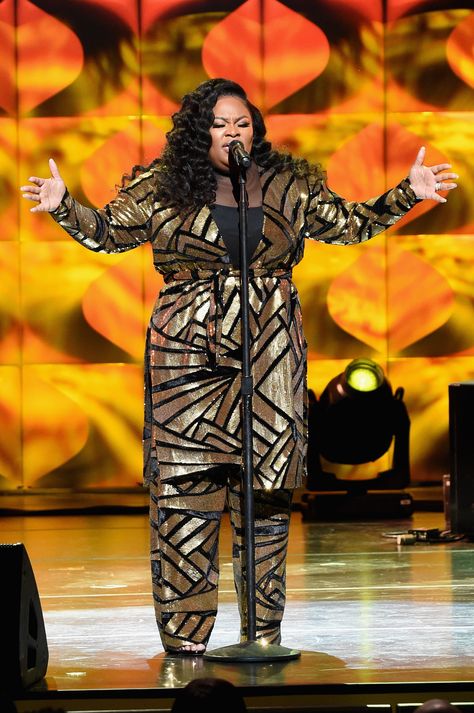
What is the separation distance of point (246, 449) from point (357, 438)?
4.43 metres

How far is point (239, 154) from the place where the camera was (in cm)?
324

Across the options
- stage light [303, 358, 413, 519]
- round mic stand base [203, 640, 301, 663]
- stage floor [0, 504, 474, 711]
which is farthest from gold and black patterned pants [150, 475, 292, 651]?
stage light [303, 358, 413, 519]

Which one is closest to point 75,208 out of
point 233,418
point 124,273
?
point 233,418

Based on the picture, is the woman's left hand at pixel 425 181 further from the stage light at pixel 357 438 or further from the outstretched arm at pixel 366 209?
the stage light at pixel 357 438

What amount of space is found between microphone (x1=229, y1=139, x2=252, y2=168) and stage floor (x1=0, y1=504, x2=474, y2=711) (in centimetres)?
112

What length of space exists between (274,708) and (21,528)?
4670 mm

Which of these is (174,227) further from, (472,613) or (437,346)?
(437,346)

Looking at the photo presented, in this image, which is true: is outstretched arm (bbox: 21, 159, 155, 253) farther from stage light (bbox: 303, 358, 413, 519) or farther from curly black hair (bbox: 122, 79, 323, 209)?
stage light (bbox: 303, 358, 413, 519)

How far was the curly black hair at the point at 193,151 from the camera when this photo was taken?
11.6ft

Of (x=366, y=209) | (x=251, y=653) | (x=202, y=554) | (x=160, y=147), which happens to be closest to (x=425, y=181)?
(x=366, y=209)

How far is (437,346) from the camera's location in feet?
27.8

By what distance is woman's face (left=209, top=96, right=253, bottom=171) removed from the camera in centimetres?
354

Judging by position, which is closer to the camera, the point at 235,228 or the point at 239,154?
the point at 239,154

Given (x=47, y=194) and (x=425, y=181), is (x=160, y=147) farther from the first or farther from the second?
(x=47, y=194)
